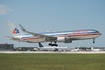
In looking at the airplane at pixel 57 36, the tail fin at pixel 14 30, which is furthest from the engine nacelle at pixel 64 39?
the tail fin at pixel 14 30

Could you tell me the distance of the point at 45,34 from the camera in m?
82.3

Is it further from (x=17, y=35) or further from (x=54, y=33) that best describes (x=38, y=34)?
(x=17, y=35)

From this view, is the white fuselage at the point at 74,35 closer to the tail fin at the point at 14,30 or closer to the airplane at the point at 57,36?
the airplane at the point at 57,36

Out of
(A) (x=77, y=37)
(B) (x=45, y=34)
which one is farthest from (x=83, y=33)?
(B) (x=45, y=34)
